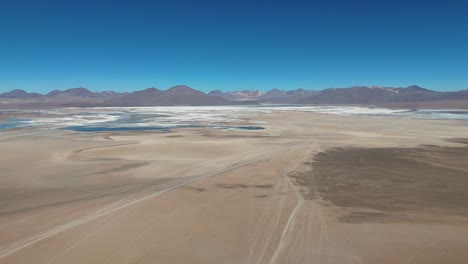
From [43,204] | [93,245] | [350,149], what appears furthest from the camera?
[350,149]

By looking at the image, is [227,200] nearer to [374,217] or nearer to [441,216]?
[374,217]

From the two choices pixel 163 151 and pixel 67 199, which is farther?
pixel 163 151

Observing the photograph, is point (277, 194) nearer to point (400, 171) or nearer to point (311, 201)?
point (311, 201)

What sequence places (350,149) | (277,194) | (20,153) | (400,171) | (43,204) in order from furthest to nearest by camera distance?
1. (350,149)
2. (20,153)
3. (400,171)
4. (277,194)
5. (43,204)

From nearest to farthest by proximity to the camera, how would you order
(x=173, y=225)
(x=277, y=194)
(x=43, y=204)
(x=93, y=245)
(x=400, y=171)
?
(x=93, y=245)
(x=173, y=225)
(x=43, y=204)
(x=277, y=194)
(x=400, y=171)

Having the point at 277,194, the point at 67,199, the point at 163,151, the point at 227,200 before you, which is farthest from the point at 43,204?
the point at 163,151

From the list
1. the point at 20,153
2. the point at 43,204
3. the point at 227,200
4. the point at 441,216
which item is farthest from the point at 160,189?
the point at 20,153
